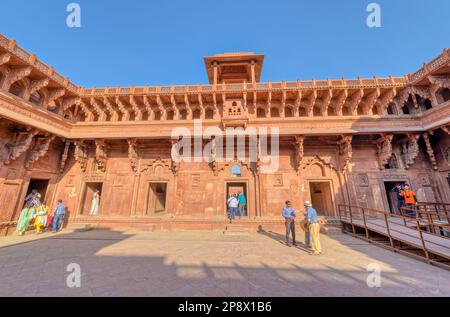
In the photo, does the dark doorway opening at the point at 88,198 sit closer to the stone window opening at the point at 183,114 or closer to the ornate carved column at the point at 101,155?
the ornate carved column at the point at 101,155

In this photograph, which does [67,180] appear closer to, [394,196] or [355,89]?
[355,89]

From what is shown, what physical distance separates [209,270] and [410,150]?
1176cm

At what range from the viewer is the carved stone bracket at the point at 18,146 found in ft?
27.1

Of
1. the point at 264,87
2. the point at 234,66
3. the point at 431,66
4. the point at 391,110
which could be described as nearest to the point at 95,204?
the point at 264,87

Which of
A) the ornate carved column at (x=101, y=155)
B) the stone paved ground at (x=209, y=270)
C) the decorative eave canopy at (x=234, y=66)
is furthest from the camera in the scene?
the decorative eave canopy at (x=234, y=66)

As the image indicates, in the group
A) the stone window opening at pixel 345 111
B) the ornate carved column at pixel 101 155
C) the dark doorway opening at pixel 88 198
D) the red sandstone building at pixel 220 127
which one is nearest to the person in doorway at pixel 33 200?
the red sandstone building at pixel 220 127

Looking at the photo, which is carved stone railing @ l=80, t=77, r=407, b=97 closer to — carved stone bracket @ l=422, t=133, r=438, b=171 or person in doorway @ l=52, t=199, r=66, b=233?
carved stone bracket @ l=422, t=133, r=438, b=171

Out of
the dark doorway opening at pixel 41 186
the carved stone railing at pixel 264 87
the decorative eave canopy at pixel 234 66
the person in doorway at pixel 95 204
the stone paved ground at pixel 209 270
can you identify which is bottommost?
the stone paved ground at pixel 209 270

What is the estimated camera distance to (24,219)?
8.23 metres

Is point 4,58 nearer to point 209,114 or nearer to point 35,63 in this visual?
point 35,63

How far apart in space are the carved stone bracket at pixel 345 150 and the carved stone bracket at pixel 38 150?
15.8 metres

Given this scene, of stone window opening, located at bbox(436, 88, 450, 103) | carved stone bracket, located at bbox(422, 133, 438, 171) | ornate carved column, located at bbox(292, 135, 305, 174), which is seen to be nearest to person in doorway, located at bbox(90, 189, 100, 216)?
ornate carved column, located at bbox(292, 135, 305, 174)

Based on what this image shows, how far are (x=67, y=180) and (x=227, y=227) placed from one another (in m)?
10.0

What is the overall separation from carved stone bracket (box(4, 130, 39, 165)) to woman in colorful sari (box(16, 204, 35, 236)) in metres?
2.43
